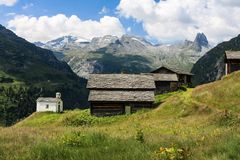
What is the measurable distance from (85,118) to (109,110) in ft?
18.9

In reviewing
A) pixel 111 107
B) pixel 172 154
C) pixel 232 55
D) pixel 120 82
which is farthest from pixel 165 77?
pixel 172 154

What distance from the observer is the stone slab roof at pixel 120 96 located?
2965 inches

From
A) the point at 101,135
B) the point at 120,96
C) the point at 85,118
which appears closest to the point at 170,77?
the point at 120,96

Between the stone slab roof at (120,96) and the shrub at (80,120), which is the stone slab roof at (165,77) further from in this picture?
the shrub at (80,120)

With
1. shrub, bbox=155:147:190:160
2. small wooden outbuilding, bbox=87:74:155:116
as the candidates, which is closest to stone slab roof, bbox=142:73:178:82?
small wooden outbuilding, bbox=87:74:155:116

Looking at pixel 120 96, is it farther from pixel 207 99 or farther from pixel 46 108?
pixel 46 108

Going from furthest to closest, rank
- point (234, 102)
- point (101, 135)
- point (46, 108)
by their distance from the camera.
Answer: point (46, 108)
point (234, 102)
point (101, 135)

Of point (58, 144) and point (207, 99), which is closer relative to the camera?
point (58, 144)

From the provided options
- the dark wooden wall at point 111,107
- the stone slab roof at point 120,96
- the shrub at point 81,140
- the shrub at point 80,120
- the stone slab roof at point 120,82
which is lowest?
the shrub at point 80,120

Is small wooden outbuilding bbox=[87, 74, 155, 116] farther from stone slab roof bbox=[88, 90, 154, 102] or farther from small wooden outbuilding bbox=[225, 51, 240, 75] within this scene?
small wooden outbuilding bbox=[225, 51, 240, 75]

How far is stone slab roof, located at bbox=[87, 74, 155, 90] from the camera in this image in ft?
257

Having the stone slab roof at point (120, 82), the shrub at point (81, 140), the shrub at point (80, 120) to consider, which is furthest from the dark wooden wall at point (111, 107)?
the shrub at point (81, 140)

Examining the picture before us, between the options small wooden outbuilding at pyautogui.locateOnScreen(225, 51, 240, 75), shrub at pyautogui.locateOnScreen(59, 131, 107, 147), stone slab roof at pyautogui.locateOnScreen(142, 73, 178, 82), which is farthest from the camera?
stone slab roof at pyautogui.locateOnScreen(142, 73, 178, 82)

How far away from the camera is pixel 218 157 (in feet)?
34.4
